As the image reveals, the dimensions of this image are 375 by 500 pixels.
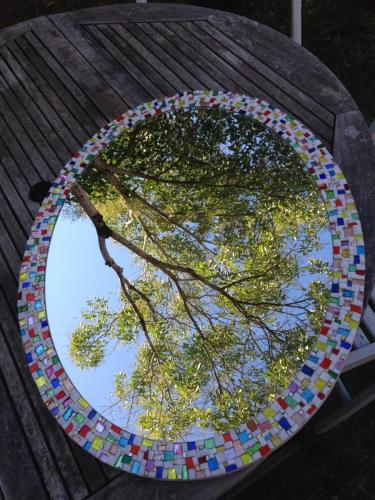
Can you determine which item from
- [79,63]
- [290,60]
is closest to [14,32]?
[79,63]

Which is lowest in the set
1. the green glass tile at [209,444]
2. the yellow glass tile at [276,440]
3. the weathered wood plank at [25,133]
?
the yellow glass tile at [276,440]

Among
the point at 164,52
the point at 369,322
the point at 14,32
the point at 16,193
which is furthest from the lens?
the point at 14,32

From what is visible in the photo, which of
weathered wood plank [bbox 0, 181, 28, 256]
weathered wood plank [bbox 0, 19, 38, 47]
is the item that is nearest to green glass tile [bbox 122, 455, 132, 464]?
weathered wood plank [bbox 0, 181, 28, 256]

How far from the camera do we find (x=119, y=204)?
1.77m

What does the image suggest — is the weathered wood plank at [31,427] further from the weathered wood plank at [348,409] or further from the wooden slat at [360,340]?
the weathered wood plank at [348,409]

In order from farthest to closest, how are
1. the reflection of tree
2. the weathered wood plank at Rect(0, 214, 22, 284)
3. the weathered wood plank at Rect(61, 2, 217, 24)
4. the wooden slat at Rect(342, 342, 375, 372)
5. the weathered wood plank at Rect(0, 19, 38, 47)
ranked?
the weathered wood plank at Rect(0, 19, 38, 47)
the weathered wood plank at Rect(61, 2, 217, 24)
the weathered wood plank at Rect(0, 214, 22, 284)
the wooden slat at Rect(342, 342, 375, 372)
the reflection of tree

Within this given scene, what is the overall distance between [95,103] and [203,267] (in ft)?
4.17

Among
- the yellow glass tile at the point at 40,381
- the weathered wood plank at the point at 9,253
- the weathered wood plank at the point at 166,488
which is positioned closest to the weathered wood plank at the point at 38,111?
the weathered wood plank at the point at 9,253

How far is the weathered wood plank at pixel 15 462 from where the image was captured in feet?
4.55

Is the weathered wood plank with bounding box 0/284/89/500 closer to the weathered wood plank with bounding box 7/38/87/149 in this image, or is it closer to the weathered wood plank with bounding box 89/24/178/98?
the weathered wood plank with bounding box 7/38/87/149

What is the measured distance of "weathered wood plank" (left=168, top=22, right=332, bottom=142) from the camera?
1991mm

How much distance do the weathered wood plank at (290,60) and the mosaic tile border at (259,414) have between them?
1.09 ft

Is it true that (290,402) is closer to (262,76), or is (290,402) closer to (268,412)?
(268,412)

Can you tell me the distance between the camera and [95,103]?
2.30 metres
